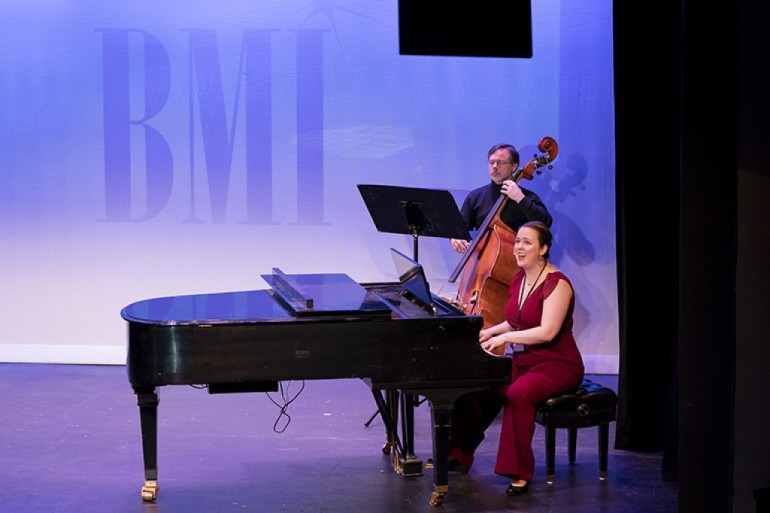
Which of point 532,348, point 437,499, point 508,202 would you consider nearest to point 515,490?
point 437,499

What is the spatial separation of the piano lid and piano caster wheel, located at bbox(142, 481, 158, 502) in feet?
3.23

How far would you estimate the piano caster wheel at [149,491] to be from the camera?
16.1 feet

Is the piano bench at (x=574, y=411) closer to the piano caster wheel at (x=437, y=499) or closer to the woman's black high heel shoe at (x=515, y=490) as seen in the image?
the woman's black high heel shoe at (x=515, y=490)

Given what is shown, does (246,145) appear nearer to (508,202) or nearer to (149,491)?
(508,202)

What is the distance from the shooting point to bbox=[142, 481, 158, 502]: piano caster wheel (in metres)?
4.91

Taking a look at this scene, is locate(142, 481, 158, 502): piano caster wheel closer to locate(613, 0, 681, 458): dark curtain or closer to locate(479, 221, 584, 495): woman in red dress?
locate(479, 221, 584, 495): woman in red dress

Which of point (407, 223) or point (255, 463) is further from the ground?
point (407, 223)

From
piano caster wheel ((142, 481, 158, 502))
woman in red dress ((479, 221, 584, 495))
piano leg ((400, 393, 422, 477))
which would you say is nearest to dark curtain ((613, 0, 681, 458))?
woman in red dress ((479, 221, 584, 495))

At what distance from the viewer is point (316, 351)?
179 inches

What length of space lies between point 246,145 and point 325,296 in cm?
318

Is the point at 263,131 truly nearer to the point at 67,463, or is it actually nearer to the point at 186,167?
the point at 186,167

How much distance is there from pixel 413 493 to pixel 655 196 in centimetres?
195

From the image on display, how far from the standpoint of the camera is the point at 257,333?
14.9ft

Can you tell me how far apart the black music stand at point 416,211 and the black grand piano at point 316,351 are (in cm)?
78
